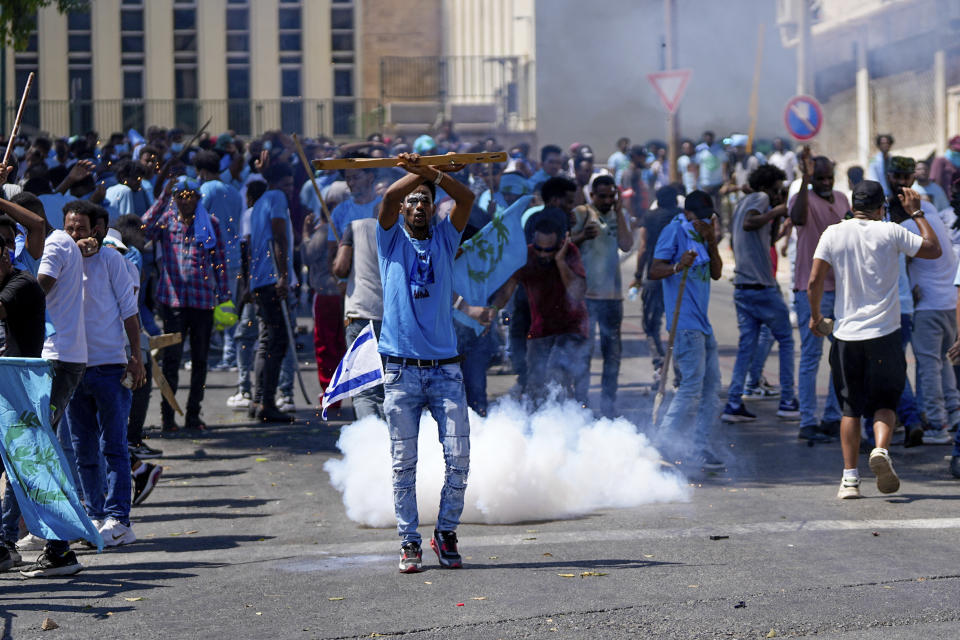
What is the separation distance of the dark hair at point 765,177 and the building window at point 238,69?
71.9ft

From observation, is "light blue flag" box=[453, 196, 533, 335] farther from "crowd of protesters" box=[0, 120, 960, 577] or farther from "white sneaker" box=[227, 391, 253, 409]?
"white sneaker" box=[227, 391, 253, 409]

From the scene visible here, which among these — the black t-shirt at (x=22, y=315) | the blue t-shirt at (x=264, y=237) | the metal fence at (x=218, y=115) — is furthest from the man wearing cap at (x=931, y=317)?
the metal fence at (x=218, y=115)

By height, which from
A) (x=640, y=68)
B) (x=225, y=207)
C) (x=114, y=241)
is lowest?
(x=114, y=241)

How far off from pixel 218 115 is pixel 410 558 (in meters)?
26.2

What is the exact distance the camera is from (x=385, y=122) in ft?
95.9

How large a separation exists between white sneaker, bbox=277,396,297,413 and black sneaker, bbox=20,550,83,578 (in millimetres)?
4509

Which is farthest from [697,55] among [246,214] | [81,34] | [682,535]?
[81,34]

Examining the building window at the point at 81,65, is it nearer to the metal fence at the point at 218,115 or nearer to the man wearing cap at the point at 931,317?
the metal fence at the point at 218,115

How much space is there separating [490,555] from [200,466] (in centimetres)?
314

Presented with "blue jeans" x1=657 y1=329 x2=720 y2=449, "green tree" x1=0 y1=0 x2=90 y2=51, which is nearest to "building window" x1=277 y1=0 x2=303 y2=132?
"green tree" x1=0 y1=0 x2=90 y2=51

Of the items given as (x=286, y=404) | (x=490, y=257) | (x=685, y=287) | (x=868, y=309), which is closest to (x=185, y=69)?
(x=286, y=404)

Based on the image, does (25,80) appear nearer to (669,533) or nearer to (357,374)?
(357,374)

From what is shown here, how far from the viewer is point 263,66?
1220 inches

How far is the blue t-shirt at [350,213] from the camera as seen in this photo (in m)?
9.27
